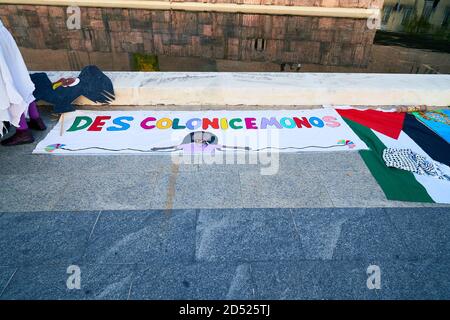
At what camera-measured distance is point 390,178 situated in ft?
12.4

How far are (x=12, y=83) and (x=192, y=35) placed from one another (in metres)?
7.22

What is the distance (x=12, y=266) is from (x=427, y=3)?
18562 millimetres

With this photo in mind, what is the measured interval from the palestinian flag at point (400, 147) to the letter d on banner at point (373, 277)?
3.62ft

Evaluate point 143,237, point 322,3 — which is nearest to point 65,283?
point 143,237

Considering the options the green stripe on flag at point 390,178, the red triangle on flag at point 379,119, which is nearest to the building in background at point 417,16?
the red triangle on flag at point 379,119

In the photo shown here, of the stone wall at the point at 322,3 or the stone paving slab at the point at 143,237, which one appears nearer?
the stone paving slab at the point at 143,237

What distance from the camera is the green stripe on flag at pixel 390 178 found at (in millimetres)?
3533

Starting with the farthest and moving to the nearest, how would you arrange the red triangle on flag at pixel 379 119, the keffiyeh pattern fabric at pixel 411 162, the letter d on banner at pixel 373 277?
the red triangle on flag at pixel 379 119
the keffiyeh pattern fabric at pixel 411 162
the letter d on banner at pixel 373 277

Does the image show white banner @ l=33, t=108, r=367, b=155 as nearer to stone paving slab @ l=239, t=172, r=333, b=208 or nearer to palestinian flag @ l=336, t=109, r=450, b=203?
palestinian flag @ l=336, t=109, r=450, b=203

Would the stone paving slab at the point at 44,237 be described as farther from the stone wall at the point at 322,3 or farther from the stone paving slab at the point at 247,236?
the stone wall at the point at 322,3

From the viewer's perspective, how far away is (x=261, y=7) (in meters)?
11.0

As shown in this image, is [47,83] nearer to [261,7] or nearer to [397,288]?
[397,288]

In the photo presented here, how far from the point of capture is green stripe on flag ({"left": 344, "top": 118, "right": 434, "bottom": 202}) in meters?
3.53
